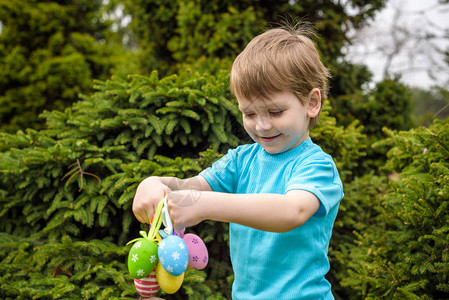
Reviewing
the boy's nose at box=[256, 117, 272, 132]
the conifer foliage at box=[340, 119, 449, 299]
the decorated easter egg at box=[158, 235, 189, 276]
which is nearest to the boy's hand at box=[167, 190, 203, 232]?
the decorated easter egg at box=[158, 235, 189, 276]

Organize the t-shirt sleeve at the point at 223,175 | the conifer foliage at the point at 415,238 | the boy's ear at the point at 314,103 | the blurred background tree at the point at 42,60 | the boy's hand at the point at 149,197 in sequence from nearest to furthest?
the boy's hand at the point at 149,197 → the boy's ear at the point at 314,103 → the t-shirt sleeve at the point at 223,175 → the conifer foliage at the point at 415,238 → the blurred background tree at the point at 42,60

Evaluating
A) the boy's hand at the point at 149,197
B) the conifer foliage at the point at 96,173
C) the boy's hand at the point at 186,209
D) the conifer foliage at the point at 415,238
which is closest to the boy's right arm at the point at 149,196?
the boy's hand at the point at 149,197

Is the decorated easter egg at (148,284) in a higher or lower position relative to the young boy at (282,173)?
lower

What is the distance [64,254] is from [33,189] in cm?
57

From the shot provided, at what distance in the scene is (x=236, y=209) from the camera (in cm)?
96

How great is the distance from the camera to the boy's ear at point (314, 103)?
4.31 ft

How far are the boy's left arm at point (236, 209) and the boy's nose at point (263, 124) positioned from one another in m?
0.31

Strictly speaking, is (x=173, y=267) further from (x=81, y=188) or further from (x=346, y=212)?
(x=346, y=212)

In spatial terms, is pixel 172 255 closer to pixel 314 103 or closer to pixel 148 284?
pixel 148 284

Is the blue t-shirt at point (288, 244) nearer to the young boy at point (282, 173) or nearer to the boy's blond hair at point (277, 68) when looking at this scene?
the young boy at point (282, 173)

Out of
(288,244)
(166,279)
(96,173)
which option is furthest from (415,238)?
(96,173)

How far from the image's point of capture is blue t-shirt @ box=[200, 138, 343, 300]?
47.6 inches

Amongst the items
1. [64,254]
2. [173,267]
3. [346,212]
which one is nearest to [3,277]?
[64,254]

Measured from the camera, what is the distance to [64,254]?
2.22m
